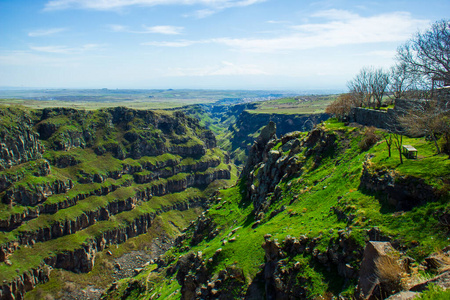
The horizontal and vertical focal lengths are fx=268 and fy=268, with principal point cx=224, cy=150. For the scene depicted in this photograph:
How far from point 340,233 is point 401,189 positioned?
7.24m

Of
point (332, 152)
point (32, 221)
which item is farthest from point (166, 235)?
point (332, 152)

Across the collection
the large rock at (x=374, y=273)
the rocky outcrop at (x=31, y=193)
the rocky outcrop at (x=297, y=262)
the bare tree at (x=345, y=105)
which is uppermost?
the bare tree at (x=345, y=105)

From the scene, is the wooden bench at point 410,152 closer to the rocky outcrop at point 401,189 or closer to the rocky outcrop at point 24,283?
the rocky outcrop at point 401,189

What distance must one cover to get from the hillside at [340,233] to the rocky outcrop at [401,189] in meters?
0.08

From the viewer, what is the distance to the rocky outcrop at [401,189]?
2388 cm

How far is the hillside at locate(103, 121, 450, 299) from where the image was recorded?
63.7 ft

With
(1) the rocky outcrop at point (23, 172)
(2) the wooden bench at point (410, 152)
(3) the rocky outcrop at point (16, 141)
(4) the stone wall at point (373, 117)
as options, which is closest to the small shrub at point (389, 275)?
(2) the wooden bench at point (410, 152)

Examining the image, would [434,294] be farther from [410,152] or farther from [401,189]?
[410,152]

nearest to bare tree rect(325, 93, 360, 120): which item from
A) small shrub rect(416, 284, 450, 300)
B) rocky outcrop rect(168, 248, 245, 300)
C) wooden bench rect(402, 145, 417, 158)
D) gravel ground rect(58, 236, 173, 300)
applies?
wooden bench rect(402, 145, 417, 158)

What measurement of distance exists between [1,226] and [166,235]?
9484 cm

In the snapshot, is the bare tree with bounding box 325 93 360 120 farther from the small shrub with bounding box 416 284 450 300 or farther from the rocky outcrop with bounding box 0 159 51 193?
the rocky outcrop with bounding box 0 159 51 193

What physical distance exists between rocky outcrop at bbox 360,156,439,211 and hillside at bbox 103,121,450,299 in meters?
0.08

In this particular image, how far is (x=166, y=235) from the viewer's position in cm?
19400

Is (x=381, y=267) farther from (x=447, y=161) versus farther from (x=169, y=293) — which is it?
(x=169, y=293)
